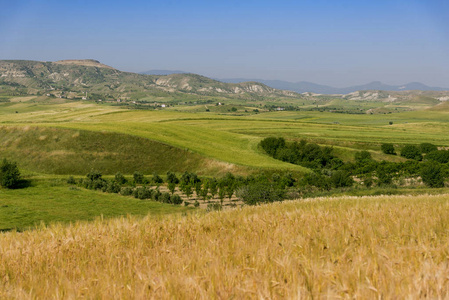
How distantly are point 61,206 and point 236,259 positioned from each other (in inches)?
1742

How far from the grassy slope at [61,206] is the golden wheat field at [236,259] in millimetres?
27797

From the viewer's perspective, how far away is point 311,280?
3873 mm

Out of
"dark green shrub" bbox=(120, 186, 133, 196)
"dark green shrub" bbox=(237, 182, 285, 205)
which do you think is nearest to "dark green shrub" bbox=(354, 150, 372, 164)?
"dark green shrub" bbox=(237, 182, 285, 205)

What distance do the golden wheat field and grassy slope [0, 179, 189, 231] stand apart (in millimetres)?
27797

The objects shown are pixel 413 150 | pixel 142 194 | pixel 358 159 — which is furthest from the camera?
pixel 413 150

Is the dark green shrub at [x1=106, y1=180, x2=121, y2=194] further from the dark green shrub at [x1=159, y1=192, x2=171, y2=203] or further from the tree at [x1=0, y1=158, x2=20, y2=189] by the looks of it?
the tree at [x1=0, y1=158, x2=20, y2=189]

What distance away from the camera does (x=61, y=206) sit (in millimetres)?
44875

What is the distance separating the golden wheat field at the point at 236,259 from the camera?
11.9ft

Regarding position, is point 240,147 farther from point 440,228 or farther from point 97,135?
point 440,228

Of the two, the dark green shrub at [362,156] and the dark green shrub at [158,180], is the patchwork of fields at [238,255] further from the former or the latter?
the dark green shrub at [362,156]

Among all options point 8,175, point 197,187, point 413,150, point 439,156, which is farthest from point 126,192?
point 413,150

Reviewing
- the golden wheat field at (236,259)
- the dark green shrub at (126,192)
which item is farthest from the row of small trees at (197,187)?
the golden wheat field at (236,259)

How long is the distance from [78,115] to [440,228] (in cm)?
20019

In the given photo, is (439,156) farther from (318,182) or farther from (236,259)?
(236,259)
